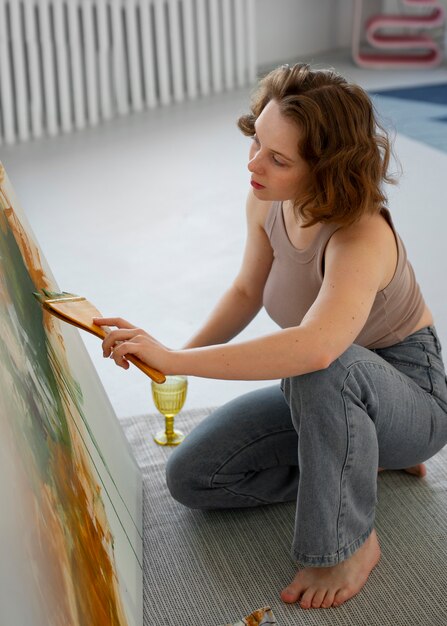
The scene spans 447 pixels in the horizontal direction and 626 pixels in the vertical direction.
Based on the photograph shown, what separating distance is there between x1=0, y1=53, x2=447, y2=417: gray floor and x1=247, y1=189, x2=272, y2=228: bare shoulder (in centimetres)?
71

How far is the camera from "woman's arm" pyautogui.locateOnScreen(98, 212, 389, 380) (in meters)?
1.55

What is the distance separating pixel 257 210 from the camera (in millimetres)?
1871

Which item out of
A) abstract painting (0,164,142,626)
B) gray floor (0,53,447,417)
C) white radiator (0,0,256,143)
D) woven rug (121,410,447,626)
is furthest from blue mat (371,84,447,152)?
abstract painting (0,164,142,626)

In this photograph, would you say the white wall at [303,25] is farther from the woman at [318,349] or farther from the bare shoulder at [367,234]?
the bare shoulder at [367,234]

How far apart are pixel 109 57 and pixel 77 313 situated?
404cm

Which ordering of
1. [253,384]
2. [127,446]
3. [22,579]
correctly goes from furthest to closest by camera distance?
[253,384] → [127,446] → [22,579]

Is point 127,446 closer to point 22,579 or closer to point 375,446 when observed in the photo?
point 375,446

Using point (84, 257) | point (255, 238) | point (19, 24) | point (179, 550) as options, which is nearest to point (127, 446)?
point (179, 550)

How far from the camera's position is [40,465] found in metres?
1.28

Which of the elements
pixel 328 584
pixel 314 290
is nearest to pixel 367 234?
pixel 314 290

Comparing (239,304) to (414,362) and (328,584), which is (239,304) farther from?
(328,584)

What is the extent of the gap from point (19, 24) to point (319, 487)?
3747mm

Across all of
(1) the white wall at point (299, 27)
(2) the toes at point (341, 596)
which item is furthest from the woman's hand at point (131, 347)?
(1) the white wall at point (299, 27)

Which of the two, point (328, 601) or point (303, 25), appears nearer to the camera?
point (328, 601)
